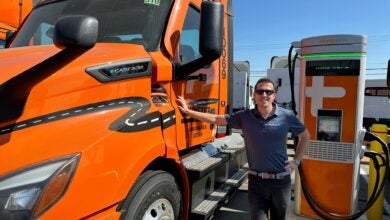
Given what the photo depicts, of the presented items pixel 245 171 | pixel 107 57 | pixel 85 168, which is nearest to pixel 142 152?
pixel 85 168

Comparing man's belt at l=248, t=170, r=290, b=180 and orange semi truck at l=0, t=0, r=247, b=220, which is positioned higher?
orange semi truck at l=0, t=0, r=247, b=220

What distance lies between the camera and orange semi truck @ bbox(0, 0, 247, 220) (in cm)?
210

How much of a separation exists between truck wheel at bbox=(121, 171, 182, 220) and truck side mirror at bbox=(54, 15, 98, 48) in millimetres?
1106

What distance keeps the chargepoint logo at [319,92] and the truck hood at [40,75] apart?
226 cm

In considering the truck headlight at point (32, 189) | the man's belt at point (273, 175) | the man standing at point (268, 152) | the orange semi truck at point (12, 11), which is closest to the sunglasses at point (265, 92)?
the man standing at point (268, 152)

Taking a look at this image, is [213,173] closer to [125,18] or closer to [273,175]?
[273,175]

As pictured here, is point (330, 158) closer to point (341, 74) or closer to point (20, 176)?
point (341, 74)

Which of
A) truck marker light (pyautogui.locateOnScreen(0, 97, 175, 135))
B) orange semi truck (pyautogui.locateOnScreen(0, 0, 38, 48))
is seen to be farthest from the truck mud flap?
orange semi truck (pyautogui.locateOnScreen(0, 0, 38, 48))

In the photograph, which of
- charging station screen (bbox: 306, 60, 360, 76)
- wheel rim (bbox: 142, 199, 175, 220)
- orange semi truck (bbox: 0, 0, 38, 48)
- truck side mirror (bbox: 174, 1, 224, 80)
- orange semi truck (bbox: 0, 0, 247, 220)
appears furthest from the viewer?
orange semi truck (bbox: 0, 0, 38, 48)

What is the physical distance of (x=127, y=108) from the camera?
8.73 feet

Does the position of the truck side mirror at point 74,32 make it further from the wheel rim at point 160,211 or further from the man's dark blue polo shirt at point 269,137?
the man's dark blue polo shirt at point 269,137

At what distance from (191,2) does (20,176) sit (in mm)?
2423

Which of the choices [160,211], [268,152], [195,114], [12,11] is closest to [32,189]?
[160,211]

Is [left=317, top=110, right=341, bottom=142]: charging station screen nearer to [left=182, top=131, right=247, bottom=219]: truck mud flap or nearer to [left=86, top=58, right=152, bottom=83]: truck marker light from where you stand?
[left=182, top=131, right=247, bottom=219]: truck mud flap
